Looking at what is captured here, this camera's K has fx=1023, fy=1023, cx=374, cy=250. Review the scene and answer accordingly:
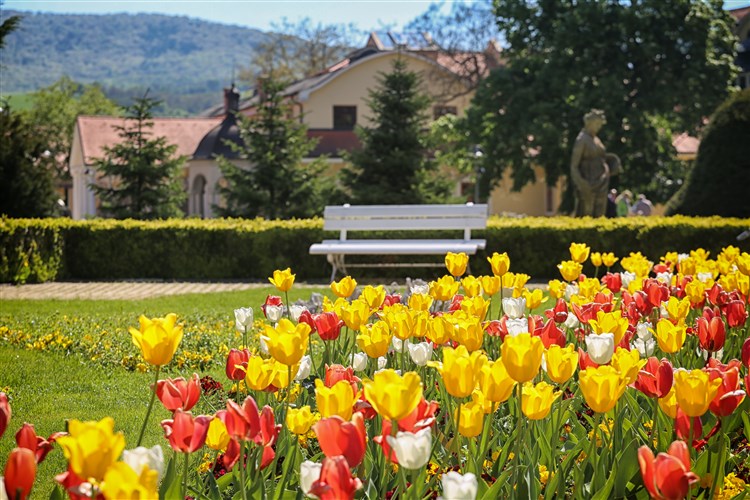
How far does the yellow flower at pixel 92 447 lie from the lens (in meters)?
2.06

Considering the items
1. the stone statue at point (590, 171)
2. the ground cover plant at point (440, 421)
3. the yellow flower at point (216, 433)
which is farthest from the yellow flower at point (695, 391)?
the stone statue at point (590, 171)

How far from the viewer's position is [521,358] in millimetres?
2705

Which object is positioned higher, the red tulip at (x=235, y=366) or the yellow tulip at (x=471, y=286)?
the yellow tulip at (x=471, y=286)

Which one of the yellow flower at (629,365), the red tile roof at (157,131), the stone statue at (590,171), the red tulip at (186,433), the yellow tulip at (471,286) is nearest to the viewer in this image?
the red tulip at (186,433)

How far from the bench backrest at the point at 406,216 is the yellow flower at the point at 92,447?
12951mm

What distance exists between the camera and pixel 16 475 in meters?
2.20

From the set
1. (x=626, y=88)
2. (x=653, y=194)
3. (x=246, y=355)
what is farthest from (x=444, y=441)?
(x=653, y=194)

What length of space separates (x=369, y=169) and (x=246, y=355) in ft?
65.5

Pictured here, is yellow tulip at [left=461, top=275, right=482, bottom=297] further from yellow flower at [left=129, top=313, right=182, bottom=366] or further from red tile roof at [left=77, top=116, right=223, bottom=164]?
red tile roof at [left=77, top=116, right=223, bottom=164]

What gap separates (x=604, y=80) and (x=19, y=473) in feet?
92.0

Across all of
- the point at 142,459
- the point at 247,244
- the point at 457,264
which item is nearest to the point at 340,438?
the point at 142,459

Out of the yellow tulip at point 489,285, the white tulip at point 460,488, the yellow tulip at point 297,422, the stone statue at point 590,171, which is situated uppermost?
the stone statue at point 590,171

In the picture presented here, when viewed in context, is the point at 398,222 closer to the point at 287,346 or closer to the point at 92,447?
the point at 287,346

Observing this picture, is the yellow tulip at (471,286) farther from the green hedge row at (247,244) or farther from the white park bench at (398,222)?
the green hedge row at (247,244)
